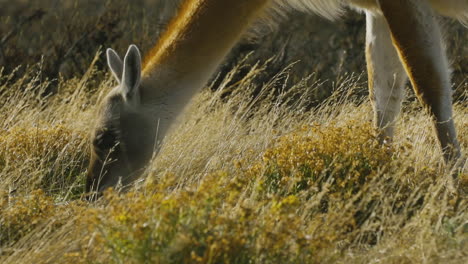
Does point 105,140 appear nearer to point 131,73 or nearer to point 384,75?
point 131,73

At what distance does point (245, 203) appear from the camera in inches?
174

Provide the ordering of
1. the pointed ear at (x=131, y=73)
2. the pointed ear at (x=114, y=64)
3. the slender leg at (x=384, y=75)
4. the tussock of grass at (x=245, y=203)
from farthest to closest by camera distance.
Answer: the slender leg at (x=384, y=75)
the pointed ear at (x=114, y=64)
the pointed ear at (x=131, y=73)
the tussock of grass at (x=245, y=203)

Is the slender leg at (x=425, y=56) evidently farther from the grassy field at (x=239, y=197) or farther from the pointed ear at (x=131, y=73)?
the pointed ear at (x=131, y=73)

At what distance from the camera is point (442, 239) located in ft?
14.6

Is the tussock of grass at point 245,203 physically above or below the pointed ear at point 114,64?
below

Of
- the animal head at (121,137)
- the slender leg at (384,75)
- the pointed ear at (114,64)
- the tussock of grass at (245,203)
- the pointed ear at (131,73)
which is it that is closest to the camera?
the tussock of grass at (245,203)

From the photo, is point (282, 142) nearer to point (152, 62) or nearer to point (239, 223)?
point (152, 62)

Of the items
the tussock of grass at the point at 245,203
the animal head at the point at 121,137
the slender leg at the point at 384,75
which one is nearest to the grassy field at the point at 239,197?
the tussock of grass at the point at 245,203

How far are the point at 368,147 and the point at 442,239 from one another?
59.4 inches

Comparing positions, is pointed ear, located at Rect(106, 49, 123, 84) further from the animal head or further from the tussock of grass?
the tussock of grass

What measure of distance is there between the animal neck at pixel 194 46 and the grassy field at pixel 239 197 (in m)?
0.30

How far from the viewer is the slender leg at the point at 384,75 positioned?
6.88 metres

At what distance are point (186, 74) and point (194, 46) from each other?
0.65 ft

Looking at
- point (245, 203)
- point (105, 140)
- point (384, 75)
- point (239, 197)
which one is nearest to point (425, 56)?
point (384, 75)
